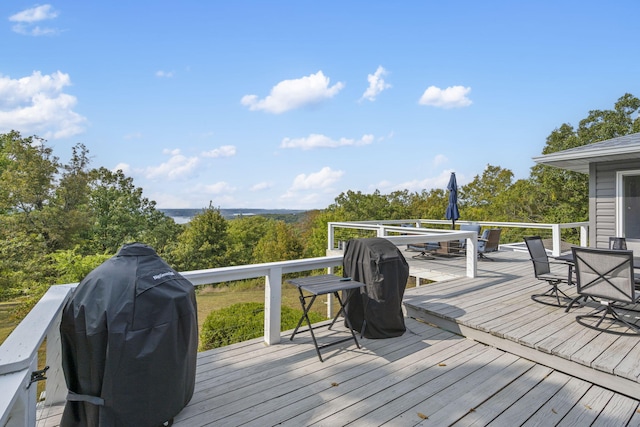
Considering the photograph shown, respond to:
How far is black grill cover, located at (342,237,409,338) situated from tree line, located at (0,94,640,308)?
44.3 feet

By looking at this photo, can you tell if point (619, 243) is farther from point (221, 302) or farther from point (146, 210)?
point (146, 210)

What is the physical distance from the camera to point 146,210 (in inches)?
1021

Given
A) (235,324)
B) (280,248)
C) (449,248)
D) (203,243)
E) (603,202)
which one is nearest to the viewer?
(603,202)

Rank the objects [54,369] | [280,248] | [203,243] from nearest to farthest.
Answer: [54,369], [203,243], [280,248]

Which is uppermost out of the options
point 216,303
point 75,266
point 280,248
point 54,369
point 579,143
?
point 579,143

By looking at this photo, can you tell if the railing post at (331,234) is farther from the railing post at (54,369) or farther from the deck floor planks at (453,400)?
the railing post at (54,369)

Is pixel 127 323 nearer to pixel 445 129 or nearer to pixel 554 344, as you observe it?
pixel 554 344

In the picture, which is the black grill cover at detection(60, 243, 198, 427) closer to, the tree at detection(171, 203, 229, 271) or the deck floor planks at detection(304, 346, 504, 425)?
the deck floor planks at detection(304, 346, 504, 425)

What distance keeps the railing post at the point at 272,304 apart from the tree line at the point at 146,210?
13.0 m

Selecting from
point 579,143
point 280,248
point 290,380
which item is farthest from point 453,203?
point 280,248

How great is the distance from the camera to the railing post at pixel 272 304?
11.1 ft

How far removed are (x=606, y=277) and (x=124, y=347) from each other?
14.7 feet

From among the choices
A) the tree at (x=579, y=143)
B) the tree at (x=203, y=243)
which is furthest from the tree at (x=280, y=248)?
the tree at (x=579, y=143)

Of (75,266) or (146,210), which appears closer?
(75,266)
